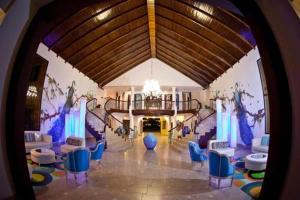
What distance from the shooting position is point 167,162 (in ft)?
27.8

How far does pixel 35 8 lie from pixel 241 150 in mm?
9393

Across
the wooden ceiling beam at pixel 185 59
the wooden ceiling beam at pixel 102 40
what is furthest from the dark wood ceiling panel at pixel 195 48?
the wooden ceiling beam at pixel 102 40

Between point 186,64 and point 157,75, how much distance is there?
3101 millimetres

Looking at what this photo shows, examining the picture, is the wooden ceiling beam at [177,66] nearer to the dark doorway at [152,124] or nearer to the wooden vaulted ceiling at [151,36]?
the wooden vaulted ceiling at [151,36]

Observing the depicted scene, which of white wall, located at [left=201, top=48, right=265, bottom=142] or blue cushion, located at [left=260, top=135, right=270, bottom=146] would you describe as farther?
white wall, located at [left=201, top=48, right=265, bottom=142]

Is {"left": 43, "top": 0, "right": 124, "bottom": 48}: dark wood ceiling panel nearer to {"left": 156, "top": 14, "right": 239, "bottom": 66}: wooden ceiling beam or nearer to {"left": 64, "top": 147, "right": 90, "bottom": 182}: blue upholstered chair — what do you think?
{"left": 156, "top": 14, "right": 239, "bottom": 66}: wooden ceiling beam

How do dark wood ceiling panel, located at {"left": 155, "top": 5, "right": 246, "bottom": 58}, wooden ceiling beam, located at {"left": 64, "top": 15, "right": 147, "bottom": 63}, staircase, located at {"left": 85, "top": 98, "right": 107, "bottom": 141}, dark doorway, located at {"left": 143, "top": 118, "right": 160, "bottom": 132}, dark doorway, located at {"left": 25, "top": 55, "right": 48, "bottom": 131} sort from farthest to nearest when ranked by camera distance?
dark doorway, located at {"left": 143, "top": 118, "right": 160, "bottom": 132}
staircase, located at {"left": 85, "top": 98, "right": 107, "bottom": 141}
wooden ceiling beam, located at {"left": 64, "top": 15, "right": 147, "bottom": 63}
dark wood ceiling panel, located at {"left": 155, "top": 5, "right": 246, "bottom": 58}
dark doorway, located at {"left": 25, "top": 55, "right": 48, "bottom": 131}

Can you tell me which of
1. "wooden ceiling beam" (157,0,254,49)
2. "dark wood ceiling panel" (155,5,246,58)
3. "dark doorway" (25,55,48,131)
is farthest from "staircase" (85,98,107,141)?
"wooden ceiling beam" (157,0,254,49)

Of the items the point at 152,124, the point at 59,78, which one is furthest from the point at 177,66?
the point at 152,124

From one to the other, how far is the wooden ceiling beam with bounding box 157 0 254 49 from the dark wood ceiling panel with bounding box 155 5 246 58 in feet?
0.75

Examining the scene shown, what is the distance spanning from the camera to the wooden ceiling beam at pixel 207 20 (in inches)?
348

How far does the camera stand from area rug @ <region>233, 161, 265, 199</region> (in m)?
5.20
